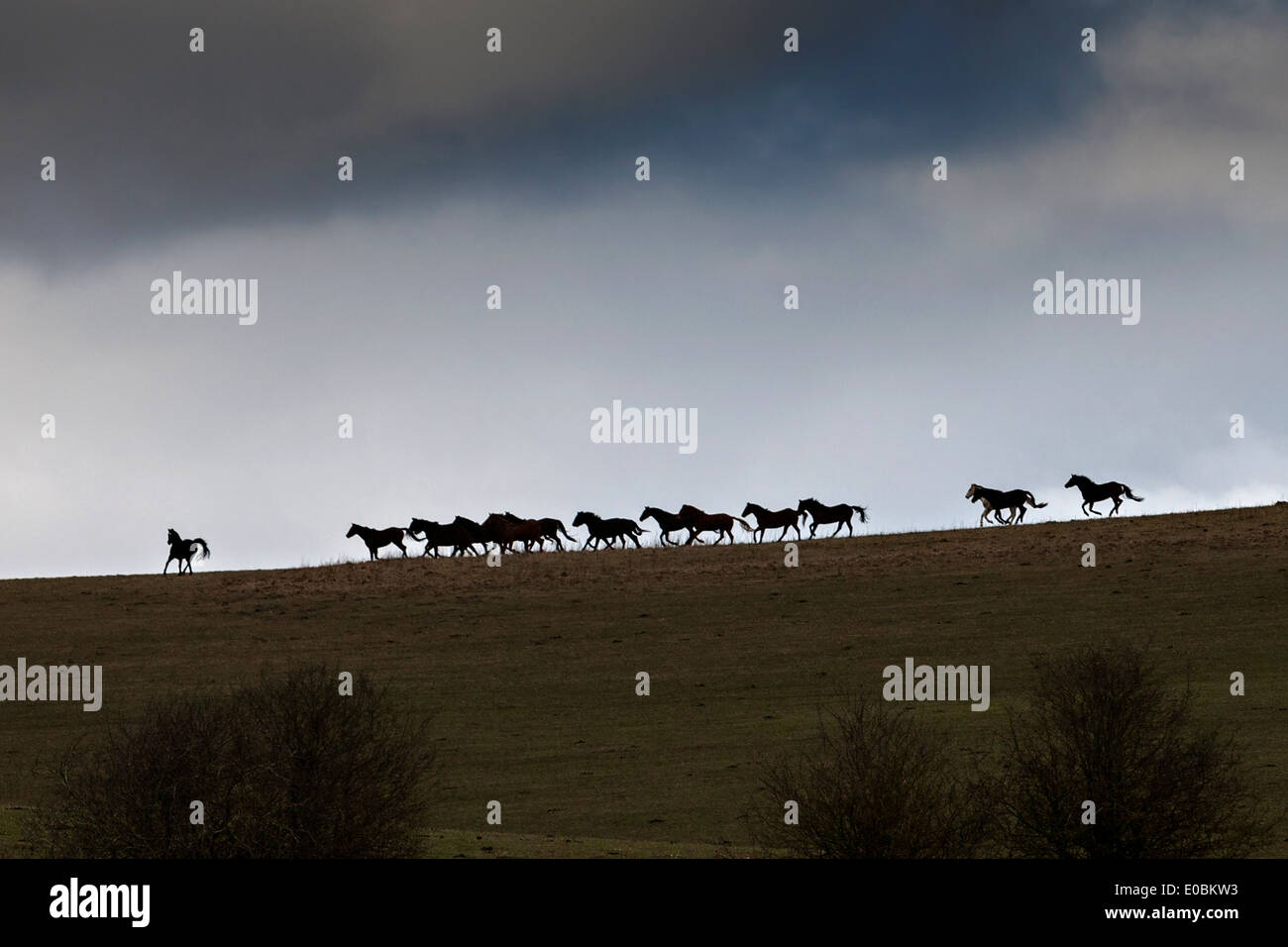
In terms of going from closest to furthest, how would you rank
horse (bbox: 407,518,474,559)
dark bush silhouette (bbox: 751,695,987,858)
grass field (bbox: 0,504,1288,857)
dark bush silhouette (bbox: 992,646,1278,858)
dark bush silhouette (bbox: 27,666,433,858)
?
dark bush silhouette (bbox: 27,666,433,858), dark bush silhouette (bbox: 751,695,987,858), dark bush silhouette (bbox: 992,646,1278,858), grass field (bbox: 0,504,1288,857), horse (bbox: 407,518,474,559)

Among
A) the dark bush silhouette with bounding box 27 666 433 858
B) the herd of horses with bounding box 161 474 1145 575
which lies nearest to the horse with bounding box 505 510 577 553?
the herd of horses with bounding box 161 474 1145 575

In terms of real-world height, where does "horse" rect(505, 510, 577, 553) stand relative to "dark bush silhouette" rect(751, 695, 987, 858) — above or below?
above

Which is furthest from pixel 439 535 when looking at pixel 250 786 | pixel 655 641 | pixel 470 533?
pixel 250 786

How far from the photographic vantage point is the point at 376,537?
64.9 metres

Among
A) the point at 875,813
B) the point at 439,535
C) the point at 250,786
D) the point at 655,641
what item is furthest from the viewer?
the point at 439,535

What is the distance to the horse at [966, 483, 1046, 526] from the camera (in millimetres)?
65500

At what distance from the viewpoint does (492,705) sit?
138 feet

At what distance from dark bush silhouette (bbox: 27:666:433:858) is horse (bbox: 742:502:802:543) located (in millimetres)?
41064

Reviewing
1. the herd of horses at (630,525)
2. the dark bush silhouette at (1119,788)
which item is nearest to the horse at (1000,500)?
the herd of horses at (630,525)

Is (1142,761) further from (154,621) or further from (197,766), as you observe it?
(154,621)

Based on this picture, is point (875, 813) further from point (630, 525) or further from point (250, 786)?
point (630, 525)

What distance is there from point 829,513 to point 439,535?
15.4m

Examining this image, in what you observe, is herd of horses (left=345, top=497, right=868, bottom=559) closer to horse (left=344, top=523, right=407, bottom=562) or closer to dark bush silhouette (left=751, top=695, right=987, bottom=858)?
horse (left=344, top=523, right=407, bottom=562)
